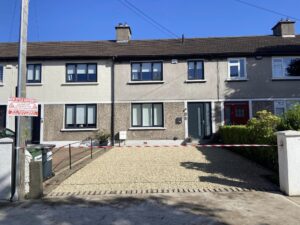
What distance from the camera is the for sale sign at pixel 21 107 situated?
793 centimetres

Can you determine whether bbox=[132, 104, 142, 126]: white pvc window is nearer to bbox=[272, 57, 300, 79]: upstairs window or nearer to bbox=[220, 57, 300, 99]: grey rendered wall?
A: bbox=[220, 57, 300, 99]: grey rendered wall

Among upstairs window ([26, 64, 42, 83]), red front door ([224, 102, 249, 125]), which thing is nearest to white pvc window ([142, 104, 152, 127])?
red front door ([224, 102, 249, 125])

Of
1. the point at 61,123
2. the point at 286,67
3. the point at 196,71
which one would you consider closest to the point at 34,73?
the point at 61,123

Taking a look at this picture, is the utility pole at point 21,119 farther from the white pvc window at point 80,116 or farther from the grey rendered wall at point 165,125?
the white pvc window at point 80,116

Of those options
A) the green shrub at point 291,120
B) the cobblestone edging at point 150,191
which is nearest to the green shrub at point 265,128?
the green shrub at point 291,120

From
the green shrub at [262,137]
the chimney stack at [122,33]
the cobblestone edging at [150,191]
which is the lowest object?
the cobblestone edging at [150,191]

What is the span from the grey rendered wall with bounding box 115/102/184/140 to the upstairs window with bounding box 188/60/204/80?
1.94m

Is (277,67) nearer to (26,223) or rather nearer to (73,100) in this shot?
(73,100)

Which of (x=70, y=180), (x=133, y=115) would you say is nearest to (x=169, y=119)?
(x=133, y=115)

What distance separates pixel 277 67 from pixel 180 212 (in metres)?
17.1

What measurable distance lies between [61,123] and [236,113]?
11010mm

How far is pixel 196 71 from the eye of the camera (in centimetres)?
2145

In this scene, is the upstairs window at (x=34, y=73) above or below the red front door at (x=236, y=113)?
above

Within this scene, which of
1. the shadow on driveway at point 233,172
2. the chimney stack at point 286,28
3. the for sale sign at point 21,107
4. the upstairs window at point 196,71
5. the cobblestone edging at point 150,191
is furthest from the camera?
the chimney stack at point 286,28
